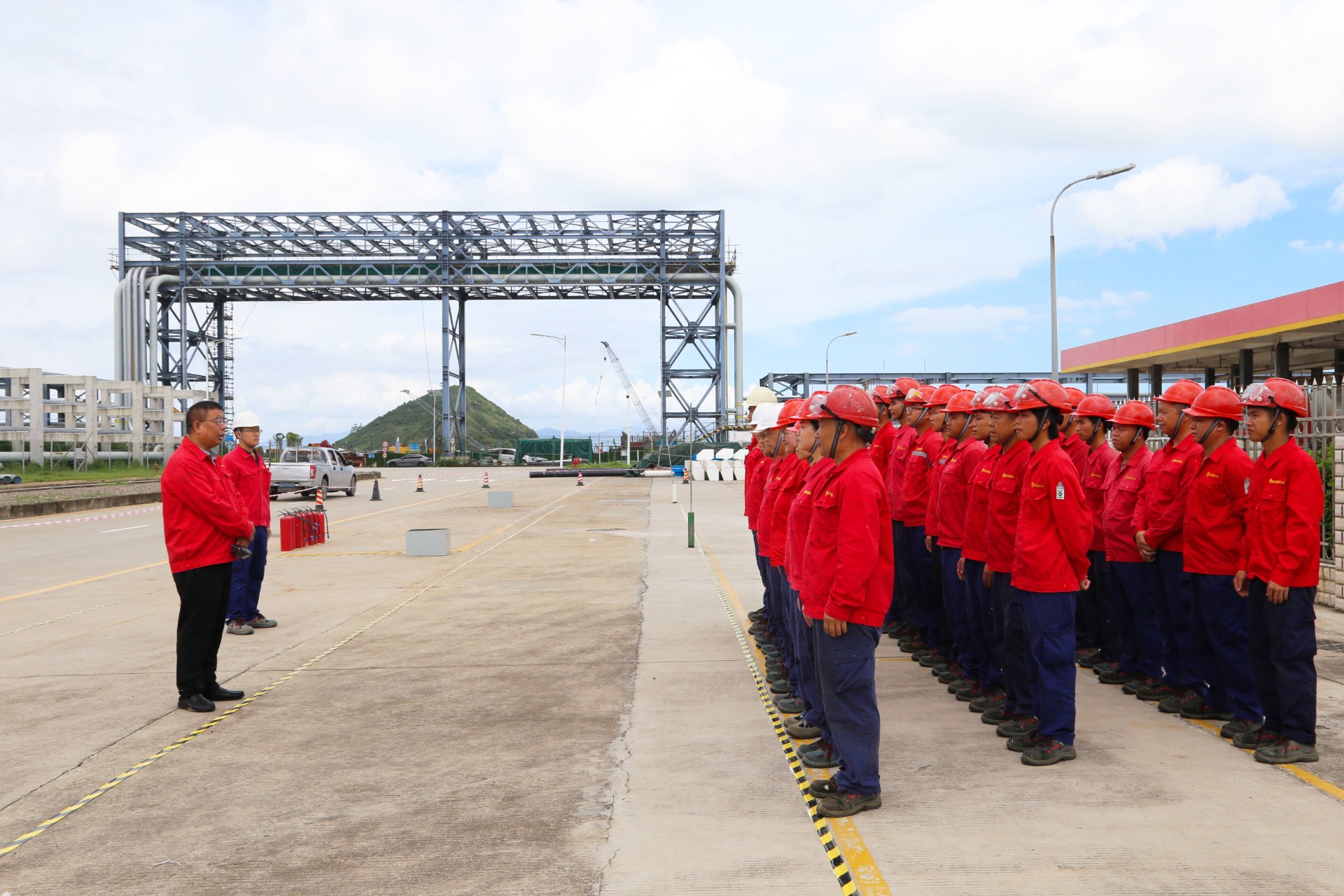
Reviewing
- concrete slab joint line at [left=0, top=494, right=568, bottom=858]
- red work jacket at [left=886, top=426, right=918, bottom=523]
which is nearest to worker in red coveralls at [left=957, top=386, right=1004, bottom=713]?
red work jacket at [left=886, top=426, right=918, bottom=523]

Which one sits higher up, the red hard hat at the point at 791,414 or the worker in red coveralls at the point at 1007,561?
the red hard hat at the point at 791,414

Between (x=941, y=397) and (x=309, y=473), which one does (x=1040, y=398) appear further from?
(x=309, y=473)

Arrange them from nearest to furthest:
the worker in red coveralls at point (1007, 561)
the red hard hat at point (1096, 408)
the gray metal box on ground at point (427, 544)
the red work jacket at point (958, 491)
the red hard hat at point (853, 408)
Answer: the red hard hat at point (853, 408) → the worker in red coveralls at point (1007, 561) → the red work jacket at point (958, 491) → the red hard hat at point (1096, 408) → the gray metal box on ground at point (427, 544)

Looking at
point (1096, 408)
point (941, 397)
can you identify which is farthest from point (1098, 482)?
point (941, 397)

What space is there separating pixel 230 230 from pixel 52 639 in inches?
2044

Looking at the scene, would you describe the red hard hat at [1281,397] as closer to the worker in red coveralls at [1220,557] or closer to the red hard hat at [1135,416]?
the worker in red coveralls at [1220,557]

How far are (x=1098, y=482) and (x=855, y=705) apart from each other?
391cm

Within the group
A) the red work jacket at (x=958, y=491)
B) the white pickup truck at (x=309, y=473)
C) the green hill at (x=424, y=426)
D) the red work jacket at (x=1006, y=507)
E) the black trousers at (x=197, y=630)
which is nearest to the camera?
the red work jacket at (x=1006, y=507)

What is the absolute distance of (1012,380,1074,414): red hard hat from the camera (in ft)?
17.2

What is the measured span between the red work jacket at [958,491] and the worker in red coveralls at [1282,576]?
1731mm

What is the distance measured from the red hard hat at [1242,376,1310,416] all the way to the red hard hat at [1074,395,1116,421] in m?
1.95

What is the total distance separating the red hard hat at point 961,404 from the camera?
6.71 m

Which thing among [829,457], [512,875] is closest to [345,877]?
[512,875]

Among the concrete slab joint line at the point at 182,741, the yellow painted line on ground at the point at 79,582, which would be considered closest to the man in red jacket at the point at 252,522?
the concrete slab joint line at the point at 182,741
